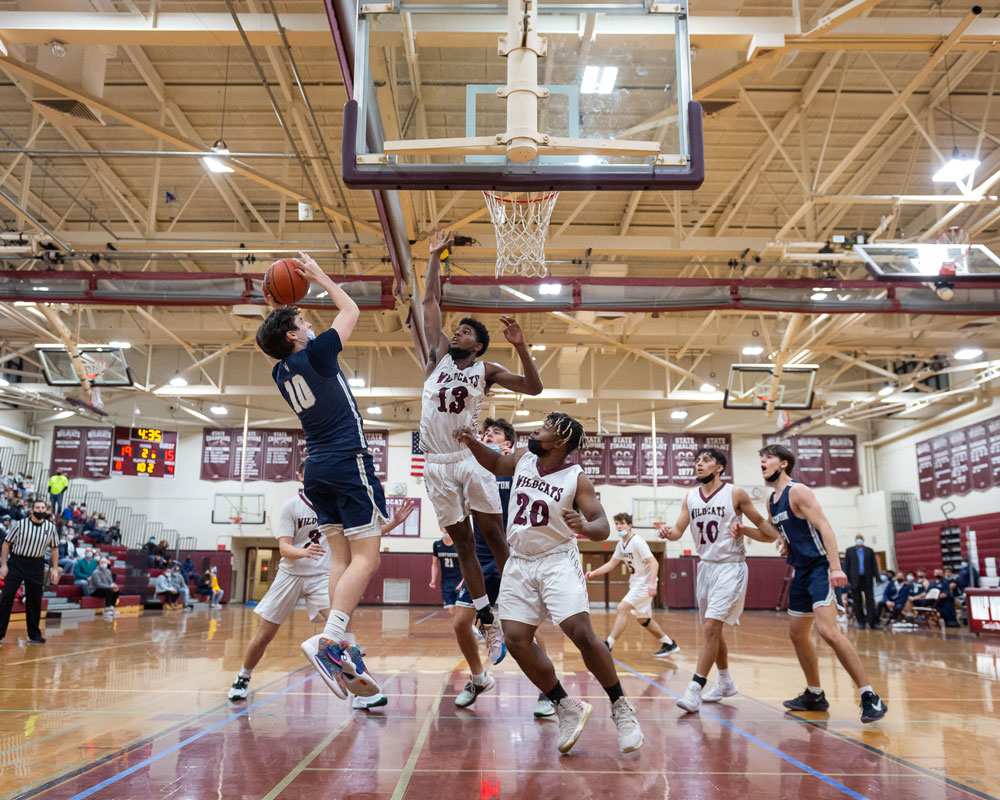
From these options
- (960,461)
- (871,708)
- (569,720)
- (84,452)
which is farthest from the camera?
(84,452)

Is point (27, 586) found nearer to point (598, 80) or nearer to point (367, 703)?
point (367, 703)

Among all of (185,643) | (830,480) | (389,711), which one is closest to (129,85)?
(185,643)

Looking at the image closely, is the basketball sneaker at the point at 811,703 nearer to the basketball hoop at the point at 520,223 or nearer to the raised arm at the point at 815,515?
the raised arm at the point at 815,515

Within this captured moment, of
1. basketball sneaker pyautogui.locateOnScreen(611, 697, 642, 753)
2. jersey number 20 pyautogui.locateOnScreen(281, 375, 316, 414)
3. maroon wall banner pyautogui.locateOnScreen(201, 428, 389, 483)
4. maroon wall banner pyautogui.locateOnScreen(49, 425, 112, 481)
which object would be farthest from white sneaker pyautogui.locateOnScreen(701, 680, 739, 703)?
maroon wall banner pyautogui.locateOnScreen(49, 425, 112, 481)

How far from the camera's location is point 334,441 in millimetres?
4910

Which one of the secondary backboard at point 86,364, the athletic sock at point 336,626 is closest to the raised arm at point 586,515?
the athletic sock at point 336,626

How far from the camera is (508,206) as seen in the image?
10.7 meters

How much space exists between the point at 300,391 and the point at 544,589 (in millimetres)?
1882

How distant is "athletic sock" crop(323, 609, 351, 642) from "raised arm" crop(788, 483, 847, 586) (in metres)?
3.44

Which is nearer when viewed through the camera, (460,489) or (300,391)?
(300,391)

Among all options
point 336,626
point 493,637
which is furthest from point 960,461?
point 336,626

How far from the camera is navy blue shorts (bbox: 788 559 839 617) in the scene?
602 centimetres

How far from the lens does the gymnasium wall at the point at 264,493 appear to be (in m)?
28.2

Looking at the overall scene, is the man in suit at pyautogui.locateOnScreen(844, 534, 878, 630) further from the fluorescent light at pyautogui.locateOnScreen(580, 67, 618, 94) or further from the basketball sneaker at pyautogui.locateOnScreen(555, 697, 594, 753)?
the basketball sneaker at pyautogui.locateOnScreen(555, 697, 594, 753)
